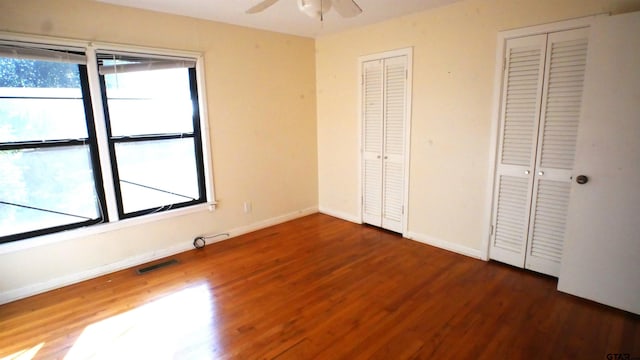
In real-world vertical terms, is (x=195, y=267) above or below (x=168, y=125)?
below

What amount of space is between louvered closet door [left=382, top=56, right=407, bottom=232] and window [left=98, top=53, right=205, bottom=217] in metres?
2.16

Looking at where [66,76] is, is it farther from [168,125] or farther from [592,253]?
[592,253]

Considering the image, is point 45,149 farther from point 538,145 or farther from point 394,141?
point 538,145

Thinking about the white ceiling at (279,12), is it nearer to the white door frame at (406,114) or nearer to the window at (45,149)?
the white door frame at (406,114)

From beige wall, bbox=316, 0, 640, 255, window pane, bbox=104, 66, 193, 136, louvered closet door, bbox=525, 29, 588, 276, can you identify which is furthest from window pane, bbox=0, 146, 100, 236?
louvered closet door, bbox=525, 29, 588, 276

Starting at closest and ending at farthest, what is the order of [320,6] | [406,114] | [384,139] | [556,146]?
[320,6] → [556,146] → [406,114] → [384,139]

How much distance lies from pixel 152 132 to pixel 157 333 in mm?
1992

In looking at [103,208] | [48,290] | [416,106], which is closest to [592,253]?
[416,106]

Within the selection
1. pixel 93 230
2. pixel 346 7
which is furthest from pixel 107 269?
pixel 346 7

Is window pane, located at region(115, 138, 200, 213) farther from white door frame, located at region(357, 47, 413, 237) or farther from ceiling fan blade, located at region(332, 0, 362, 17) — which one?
ceiling fan blade, located at region(332, 0, 362, 17)

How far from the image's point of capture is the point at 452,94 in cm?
331

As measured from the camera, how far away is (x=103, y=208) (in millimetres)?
3145

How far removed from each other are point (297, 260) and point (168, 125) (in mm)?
1964

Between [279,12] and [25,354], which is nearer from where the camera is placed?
[25,354]
